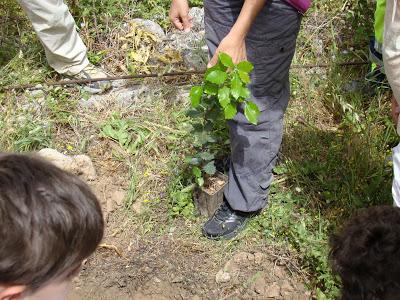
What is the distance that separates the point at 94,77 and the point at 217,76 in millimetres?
1784

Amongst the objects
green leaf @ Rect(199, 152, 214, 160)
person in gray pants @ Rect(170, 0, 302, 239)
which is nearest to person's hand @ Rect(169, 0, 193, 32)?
person in gray pants @ Rect(170, 0, 302, 239)

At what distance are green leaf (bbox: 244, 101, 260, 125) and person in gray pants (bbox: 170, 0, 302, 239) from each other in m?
0.15

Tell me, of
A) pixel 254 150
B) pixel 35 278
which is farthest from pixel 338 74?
pixel 35 278

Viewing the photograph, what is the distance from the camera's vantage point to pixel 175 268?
263cm

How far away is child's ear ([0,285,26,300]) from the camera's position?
46.5 inches

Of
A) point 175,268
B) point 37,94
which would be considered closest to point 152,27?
point 37,94

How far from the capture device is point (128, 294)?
2.56 metres

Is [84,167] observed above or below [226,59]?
below

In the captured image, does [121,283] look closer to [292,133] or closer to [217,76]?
[217,76]

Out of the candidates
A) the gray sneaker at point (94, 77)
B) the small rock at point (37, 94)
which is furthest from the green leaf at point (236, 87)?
the small rock at point (37, 94)

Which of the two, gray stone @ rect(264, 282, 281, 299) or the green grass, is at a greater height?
the green grass

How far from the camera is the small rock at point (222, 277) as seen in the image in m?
2.57

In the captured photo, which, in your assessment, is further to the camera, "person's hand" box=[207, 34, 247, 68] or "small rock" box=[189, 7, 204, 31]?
"small rock" box=[189, 7, 204, 31]

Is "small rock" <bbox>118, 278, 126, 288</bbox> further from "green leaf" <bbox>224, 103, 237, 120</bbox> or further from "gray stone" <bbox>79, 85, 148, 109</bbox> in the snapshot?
"gray stone" <bbox>79, 85, 148, 109</bbox>
